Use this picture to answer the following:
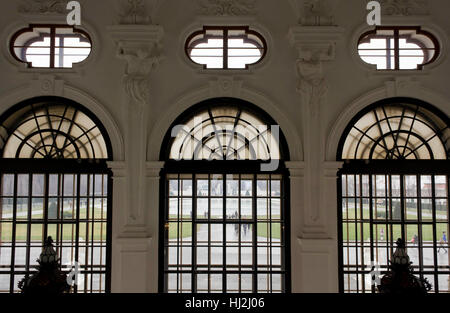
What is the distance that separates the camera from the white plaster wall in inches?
259

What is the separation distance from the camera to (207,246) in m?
6.75

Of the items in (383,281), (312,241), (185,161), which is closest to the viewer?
(383,281)

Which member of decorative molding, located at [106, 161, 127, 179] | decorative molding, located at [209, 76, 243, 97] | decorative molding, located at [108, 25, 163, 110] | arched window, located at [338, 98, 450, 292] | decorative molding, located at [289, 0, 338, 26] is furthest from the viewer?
arched window, located at [338, 98, 450, 292]

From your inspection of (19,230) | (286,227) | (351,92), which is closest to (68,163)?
(19,230)

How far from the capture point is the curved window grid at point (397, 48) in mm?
6781

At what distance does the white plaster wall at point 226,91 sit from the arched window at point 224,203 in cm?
23

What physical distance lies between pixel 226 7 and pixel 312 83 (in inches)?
79.6

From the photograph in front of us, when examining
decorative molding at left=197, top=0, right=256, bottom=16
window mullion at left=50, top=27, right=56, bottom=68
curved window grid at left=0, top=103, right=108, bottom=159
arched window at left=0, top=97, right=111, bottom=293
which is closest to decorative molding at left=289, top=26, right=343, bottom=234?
decorative molding at left=197, top=0, right=256, bottom=16

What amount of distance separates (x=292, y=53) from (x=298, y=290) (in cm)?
415

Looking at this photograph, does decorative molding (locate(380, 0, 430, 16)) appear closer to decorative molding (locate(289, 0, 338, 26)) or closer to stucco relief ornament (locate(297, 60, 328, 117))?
decorative molding (locate(289, 0, 338, 26))

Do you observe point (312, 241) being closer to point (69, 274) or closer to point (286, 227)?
point (286, 227)

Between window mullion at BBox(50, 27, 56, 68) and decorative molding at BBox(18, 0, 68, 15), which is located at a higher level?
decorative molding at BBox(18, 0, 68, 15)

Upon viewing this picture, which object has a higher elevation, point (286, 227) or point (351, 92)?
point (351, 92)

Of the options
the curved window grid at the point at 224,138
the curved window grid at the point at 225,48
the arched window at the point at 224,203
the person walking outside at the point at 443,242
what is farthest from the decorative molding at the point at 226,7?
the person walking outside at the point at 443,242
